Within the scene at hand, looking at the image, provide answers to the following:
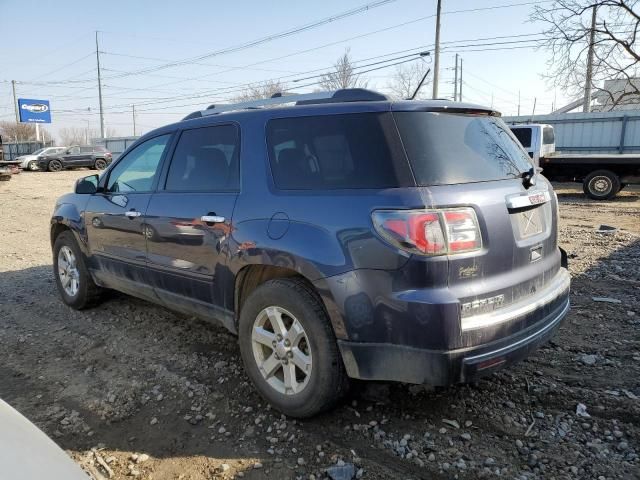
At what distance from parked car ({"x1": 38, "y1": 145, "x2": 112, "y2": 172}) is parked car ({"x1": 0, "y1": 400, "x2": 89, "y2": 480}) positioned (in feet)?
110

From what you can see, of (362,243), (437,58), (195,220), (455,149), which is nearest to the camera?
(362,243)

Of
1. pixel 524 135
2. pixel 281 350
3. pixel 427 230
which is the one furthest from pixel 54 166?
pixel 427 230

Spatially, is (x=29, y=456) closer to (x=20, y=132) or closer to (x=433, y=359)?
(x=433, y=359)

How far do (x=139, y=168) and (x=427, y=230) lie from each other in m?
2.87

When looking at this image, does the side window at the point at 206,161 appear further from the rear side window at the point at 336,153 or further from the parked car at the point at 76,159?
the parked car at the point at 76,159

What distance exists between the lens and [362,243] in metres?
2.56

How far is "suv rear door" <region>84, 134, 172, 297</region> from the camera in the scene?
4.10 meters

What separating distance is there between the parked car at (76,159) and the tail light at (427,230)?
33.2m

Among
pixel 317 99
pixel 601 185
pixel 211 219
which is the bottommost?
pixel 601 185

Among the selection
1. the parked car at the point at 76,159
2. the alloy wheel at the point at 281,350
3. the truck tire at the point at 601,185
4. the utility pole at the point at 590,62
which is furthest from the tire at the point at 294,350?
the parked car at the point at 76,159

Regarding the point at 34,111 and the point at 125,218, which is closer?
the point at 125,218

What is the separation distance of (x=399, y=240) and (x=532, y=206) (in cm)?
100

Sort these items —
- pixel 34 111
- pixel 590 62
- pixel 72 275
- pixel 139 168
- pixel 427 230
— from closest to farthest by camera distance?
1. pixel 427 230
2. pixel 139 168
3. pixel 72 275
4. pixel 590 62
5. pixel 34 111

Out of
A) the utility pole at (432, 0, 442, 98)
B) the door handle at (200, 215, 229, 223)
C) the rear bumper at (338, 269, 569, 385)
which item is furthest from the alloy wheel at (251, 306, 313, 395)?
the utility pole at (432, 0, 442, 98)
